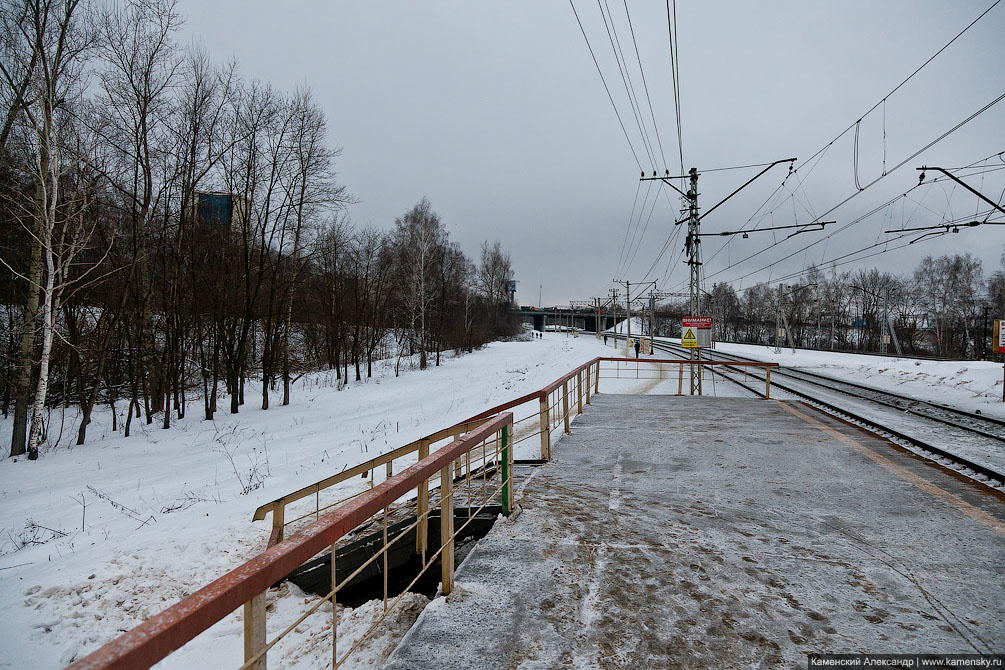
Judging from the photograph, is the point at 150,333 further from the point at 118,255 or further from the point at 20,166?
the point at 20,166

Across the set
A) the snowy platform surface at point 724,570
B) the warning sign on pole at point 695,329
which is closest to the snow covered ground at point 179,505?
the snowy platform surface at point 724,570

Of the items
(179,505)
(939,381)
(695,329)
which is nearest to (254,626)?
(179,505)

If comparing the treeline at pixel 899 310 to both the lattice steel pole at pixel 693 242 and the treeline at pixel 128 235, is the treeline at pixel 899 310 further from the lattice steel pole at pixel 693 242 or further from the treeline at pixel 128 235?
the treeline at pixel 128 235

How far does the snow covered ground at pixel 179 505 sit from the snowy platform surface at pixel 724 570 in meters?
0.83

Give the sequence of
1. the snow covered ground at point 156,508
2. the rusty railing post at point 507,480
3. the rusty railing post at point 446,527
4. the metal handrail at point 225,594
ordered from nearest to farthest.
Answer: the metal handrail at point 225,594 < the rusty railing post at point 446,527 < the rusty railing post at point 507,480 < the snow covered ground at point 156,508

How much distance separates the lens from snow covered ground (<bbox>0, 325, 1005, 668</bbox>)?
406cm

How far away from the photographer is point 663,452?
649 centimetres

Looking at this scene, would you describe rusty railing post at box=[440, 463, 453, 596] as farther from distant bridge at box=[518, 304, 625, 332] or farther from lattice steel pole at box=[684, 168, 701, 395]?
distant bridge at box=[518, 304, 625, 332]

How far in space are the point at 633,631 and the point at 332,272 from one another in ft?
94.9

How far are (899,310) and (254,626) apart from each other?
80597mm

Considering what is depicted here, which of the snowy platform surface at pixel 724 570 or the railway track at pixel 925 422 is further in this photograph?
the railway track at pixel 925 422

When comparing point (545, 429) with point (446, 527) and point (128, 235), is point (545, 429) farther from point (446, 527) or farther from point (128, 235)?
point (128, 235)

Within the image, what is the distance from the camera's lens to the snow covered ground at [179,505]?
4062 mm

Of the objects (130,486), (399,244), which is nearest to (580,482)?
(130,486)
